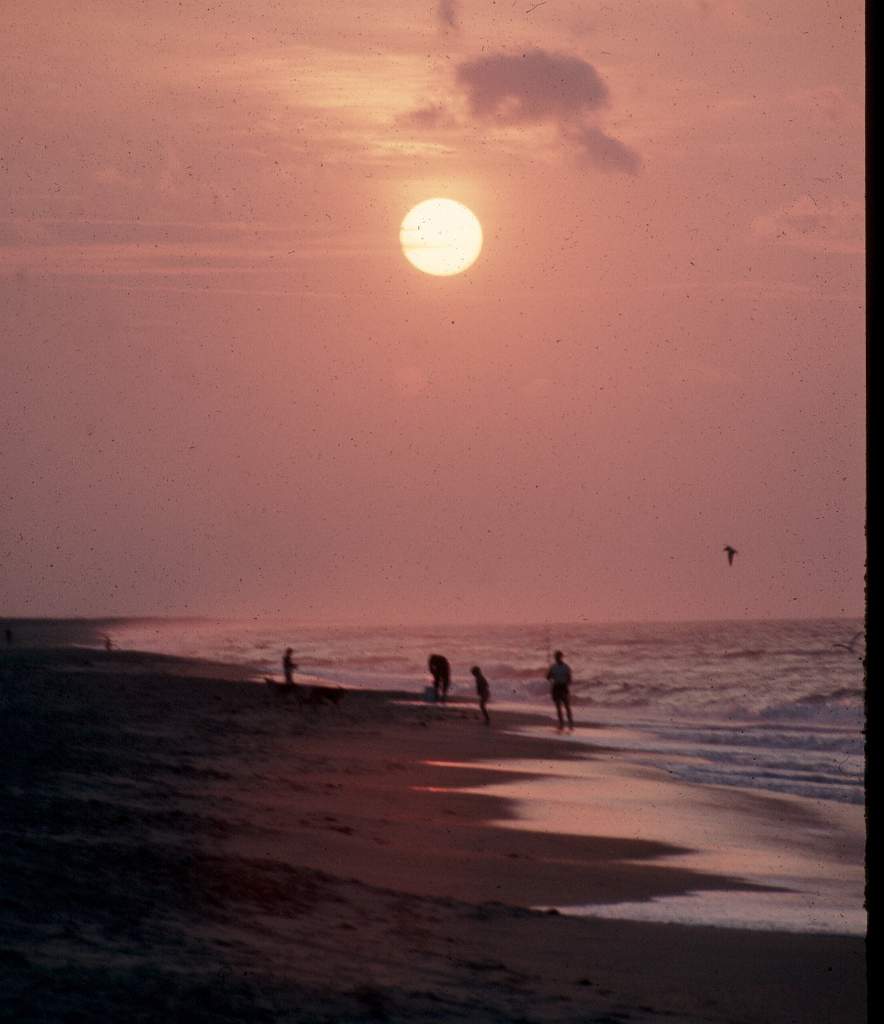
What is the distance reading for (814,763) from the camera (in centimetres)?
2520

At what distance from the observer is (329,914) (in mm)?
8984

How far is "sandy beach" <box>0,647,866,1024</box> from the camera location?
267 inches

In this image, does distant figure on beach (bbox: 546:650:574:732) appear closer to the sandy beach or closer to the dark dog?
the dark dog

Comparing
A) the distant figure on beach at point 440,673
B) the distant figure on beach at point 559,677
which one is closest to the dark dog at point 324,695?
the distant figure on beach at point 440,673

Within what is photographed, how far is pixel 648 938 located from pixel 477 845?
13.3 ft

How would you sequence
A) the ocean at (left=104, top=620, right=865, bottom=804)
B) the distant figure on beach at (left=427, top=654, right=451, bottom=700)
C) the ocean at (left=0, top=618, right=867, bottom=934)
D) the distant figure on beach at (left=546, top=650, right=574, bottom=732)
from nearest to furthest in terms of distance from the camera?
the ocean at (left=0, top=618, right=867, bottom=934) < the ocean at (left=104, top=620, right=865, bottom=804) < the distant figure on beach at (left=546, top=650, right=574, bottom=732) < the distant figure on beach at (left=427, top=654, right=451, bottom=700)

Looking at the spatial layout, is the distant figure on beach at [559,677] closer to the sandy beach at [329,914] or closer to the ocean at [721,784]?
the ocean at [721,784]

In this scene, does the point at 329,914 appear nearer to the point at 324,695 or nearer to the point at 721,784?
the point at 721,784

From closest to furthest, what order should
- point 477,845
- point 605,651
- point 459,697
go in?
point 477,845, point 459,697, point 605,651

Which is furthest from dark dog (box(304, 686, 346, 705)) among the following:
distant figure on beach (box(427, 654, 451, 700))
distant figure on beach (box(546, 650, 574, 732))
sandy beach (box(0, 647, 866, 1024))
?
sandy beach (box(0, 647, 866, 1024))

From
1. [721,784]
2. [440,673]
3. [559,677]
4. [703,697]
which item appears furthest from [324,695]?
[703,697]

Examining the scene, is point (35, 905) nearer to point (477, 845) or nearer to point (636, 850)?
point (477, 845)
